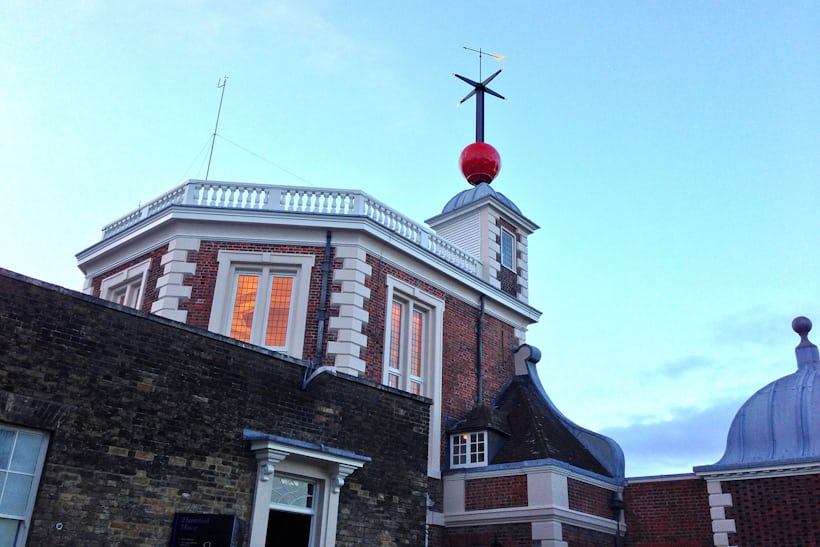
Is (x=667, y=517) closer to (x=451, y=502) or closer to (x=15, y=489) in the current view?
(x=451, y=502)

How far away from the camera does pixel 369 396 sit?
12523 mm

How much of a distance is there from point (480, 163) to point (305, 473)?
1762cm

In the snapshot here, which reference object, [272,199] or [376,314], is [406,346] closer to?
[376,314]

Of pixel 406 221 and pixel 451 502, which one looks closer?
pixel 451 502

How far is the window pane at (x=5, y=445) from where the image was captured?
27.3ft

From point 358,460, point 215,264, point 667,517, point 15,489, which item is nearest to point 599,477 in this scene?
point 667,517

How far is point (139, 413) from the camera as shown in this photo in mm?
9445

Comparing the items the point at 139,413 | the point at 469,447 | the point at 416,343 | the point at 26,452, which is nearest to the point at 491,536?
the point at 469,447

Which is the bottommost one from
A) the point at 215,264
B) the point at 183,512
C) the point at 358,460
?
the point at 183,512

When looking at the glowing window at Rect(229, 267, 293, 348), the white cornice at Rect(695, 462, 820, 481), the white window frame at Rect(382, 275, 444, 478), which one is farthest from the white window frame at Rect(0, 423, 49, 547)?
the white cornice at Rect(695, 462, 820, 481)

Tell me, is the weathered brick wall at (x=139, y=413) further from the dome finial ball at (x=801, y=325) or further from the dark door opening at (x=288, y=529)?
the dome finial ball at (x=801, y=325)

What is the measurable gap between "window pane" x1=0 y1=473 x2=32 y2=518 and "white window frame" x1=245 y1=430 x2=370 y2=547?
9.55 feet

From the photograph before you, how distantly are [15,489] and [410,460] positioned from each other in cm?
639

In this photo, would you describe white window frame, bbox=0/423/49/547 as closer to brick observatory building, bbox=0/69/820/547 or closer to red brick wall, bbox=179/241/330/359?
brick observatory building, bbox=0/69/820/547
